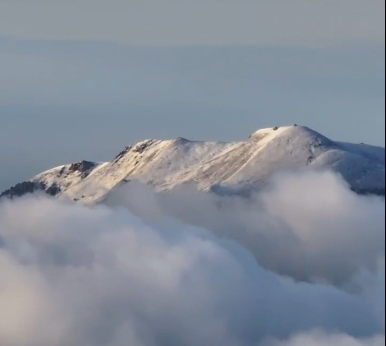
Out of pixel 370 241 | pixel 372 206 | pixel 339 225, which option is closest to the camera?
pixel 370 241

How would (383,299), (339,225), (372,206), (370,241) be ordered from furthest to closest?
(339,225), (372,206), (370,241), (383,299)

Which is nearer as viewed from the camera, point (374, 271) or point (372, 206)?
point (374, 271)

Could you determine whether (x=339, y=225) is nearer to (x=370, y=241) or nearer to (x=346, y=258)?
(x=346, y=258)

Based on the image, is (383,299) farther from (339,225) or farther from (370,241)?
(339,225)

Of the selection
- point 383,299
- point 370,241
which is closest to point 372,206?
point 370,241

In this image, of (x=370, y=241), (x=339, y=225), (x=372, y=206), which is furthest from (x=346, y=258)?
(x=370, y=241)

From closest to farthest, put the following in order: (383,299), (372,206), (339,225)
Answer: (383,299)
(372,206)
(339,225)

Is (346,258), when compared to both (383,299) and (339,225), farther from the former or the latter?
(383,299)

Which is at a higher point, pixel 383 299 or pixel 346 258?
pixel 383 299

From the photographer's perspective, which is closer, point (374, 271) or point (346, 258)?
point (374, 271)
